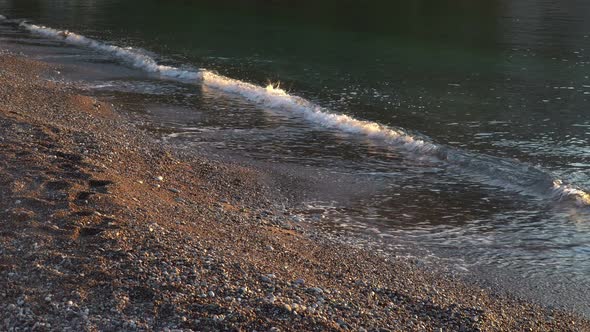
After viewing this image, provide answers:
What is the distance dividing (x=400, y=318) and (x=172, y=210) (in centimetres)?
433

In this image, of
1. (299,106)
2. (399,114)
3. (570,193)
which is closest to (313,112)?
(299,106)

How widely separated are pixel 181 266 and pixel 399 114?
14557mm

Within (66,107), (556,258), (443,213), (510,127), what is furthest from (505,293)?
(66,107)

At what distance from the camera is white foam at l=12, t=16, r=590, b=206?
16984 mm

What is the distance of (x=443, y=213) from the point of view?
1287 cm

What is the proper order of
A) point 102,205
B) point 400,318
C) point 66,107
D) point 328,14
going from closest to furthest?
point 400,318 → point 102,205 → point 66,107 → point 328,14

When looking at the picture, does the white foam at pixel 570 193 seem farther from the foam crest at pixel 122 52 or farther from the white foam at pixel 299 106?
the foam crest at pixel 122 52

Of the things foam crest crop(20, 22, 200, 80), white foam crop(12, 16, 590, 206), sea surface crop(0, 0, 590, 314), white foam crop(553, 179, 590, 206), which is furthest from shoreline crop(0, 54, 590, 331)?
foam crest crop(20, 22, 200, 80)

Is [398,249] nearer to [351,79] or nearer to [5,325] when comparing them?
[5,325]

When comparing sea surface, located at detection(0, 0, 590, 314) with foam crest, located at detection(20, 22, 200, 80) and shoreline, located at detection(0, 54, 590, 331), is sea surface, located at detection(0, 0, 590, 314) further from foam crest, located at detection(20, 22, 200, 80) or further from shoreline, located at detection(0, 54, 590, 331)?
shoreline, located at detection(0, 54, 590, 331)

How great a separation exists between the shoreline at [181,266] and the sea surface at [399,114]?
89 centimetres

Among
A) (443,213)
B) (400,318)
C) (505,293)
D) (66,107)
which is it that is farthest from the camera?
(66,107)

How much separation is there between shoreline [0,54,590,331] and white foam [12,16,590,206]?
495 centimetres

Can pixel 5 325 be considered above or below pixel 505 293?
above
